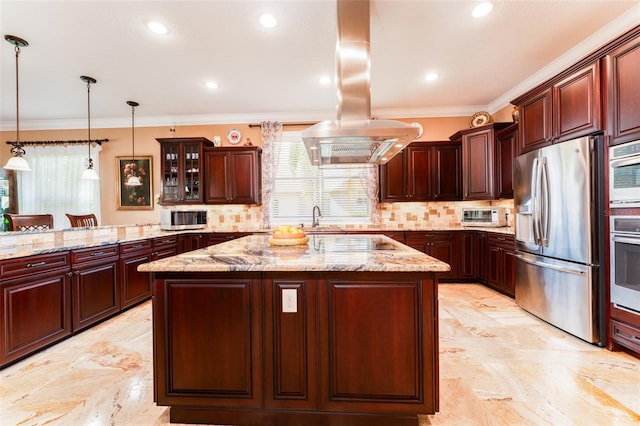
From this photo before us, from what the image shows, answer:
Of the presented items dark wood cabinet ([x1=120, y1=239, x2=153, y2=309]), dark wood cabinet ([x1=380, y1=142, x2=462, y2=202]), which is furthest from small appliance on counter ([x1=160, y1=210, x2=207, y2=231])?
dark wood cabinet ([x1=380, y1=142, x2=462, y2=202])

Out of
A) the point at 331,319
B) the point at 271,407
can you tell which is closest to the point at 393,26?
the point at 331,319

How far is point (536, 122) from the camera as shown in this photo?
3.07m

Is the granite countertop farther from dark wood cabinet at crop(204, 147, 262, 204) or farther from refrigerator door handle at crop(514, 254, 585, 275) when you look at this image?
dark wood cabinet at crop(204, 147, 262, 204)

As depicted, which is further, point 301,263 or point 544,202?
point 544,202

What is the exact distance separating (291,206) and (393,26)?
3230 mm

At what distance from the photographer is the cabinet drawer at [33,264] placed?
225 cm

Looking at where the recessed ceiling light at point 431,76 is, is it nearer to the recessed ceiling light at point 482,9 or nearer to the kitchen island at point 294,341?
the recessed ceiling light at point 482,9

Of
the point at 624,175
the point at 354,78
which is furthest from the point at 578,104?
the point at 354,78

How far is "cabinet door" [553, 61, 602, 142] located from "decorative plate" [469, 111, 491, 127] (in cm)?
201

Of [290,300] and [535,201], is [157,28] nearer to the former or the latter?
[290,300]

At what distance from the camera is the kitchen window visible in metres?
5.20

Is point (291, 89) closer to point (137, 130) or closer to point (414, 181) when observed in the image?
point (414, 181)

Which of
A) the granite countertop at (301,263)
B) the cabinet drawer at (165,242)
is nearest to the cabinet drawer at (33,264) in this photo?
the cabinet drawer at (165,242)

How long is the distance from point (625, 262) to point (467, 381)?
154 centimetres
